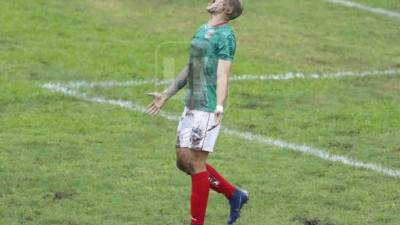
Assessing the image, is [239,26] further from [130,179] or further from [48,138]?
[130,179]

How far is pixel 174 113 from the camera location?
13.2m

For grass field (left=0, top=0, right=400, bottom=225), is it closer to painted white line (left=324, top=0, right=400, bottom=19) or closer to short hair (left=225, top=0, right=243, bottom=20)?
painted white line (left=324, top=0, right=400, bottom=19)

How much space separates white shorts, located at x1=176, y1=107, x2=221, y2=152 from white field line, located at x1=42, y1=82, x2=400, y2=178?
2.69 m

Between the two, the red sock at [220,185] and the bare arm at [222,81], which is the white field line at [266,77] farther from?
the bare arm at [222,81]

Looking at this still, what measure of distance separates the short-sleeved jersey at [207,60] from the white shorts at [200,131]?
52 millimetres

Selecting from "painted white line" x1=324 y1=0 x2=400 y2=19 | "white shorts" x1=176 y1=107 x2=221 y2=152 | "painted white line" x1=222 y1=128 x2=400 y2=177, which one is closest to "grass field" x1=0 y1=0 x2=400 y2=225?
"painted white line" x1=222 y1=128 x2=400 y2=177

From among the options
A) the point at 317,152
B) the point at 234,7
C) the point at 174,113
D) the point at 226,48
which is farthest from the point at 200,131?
the point at 174,113

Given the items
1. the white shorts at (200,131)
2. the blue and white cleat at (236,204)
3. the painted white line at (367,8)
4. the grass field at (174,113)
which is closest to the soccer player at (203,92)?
the white shorts at (200,131)

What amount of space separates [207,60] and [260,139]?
141 inches

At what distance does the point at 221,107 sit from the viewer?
8.45 metres

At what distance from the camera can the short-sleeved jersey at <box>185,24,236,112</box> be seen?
867cm

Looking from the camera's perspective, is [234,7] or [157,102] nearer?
[234,7]

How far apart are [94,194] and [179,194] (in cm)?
70

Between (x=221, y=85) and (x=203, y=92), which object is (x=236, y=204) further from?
(x=221, y=85)
